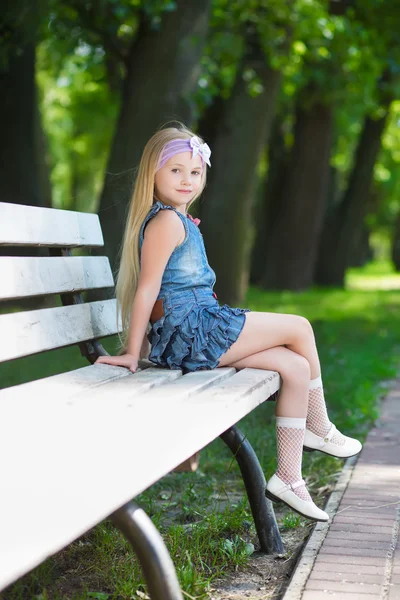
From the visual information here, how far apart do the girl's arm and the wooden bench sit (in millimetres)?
78

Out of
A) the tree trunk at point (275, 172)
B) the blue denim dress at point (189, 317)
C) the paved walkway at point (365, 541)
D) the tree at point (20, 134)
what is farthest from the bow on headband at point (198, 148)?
the tree trunk at point (275, 172)

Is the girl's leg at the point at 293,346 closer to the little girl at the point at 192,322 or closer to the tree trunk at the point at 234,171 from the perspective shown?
the little girl at the point at 192,322

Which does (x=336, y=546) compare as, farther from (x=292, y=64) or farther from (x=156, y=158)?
(x=292, y=64)

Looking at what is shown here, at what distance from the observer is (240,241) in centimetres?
1303

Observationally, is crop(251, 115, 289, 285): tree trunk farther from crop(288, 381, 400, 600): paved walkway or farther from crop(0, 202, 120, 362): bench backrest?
crop(0, 202, 120, 362): bench backrest

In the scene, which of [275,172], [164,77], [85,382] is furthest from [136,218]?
[275,172]

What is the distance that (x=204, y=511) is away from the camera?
12.0ft

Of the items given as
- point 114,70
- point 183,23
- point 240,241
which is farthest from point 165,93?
point 240,241

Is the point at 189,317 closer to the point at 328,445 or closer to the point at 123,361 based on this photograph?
the point at 123,361

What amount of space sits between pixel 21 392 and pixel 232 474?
74.2 inches

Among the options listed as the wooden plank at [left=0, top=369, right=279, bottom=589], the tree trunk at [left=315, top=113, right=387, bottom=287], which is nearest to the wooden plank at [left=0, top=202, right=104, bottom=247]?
the wooden plank at [left=0, top=369, right=279, bottom=589]

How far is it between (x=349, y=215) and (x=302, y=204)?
2695mm

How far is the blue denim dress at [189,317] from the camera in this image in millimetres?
3314

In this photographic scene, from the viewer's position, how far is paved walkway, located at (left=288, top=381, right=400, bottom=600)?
2693 mm
